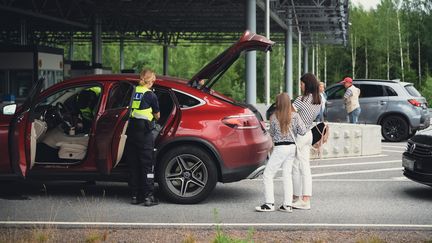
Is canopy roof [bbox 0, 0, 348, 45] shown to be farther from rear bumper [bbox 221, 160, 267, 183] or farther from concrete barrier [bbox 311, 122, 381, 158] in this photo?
rear bumper [bbox 221, 160, 267, 183]

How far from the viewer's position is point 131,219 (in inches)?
320

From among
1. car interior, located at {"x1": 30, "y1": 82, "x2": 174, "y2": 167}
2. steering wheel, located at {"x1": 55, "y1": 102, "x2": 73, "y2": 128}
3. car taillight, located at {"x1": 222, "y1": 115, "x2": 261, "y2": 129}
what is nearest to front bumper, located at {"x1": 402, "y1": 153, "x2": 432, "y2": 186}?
car taillight, located at {"x1": 222, "y1": 115, "x2": 261, "y2": 129}

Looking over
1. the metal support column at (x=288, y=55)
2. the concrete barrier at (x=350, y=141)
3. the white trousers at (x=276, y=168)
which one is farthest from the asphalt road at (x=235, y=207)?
the metal support column at (x=288, y=55)

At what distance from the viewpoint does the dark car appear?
9.41 m

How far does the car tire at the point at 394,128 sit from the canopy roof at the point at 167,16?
475 inches

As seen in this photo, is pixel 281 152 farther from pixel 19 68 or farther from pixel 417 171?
pixel 19 68

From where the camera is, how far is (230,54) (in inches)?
364

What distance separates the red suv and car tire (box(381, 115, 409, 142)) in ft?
38.0

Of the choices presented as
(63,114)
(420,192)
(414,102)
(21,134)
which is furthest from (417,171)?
(414,102)

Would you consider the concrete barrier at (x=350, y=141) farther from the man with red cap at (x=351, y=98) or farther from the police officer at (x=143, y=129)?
the police officer at (x=143, y=129)

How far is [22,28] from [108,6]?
484cm

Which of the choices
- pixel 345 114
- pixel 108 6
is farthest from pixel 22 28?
pixel 345 114

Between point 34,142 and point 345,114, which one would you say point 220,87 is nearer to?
point 345,114

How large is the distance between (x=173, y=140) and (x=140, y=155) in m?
0.46
